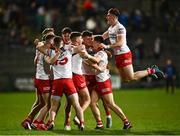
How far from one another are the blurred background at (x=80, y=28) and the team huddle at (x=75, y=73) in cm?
1884

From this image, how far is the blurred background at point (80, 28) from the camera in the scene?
1542 inches

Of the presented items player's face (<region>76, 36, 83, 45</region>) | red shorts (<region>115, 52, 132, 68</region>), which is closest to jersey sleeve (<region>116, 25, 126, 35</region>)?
red shorts (<region>115, 52, 132, 68</region>)

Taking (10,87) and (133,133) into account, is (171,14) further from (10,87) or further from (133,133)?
(133,133)

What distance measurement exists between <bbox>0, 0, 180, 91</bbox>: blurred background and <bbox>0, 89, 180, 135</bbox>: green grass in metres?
1.80

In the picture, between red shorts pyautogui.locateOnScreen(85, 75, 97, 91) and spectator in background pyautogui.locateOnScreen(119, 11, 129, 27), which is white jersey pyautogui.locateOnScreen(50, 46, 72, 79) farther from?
spectator in background pyautogui.locateOnScreen(119, 11, 129, 27)

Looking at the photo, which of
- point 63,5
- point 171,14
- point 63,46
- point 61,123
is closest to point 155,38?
point 171,14

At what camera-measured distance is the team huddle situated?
1833 centimetres

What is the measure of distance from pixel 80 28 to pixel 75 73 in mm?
21660

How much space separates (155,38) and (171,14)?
1.83 m

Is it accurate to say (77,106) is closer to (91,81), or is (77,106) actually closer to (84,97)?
(84,97)

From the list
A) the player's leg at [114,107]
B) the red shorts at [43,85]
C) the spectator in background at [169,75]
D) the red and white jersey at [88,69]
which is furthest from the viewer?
the spectator in background at [169,75]

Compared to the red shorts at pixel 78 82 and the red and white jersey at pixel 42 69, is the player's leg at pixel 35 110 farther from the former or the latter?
the red shorts at pixel 78 82

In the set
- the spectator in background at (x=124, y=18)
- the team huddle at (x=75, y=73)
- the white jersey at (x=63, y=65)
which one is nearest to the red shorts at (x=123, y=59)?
the team huddle at (x=75, y=73)

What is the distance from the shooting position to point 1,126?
20266 mm
